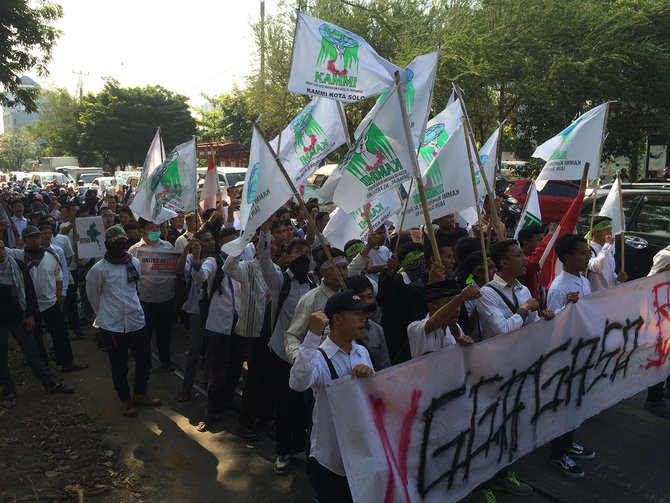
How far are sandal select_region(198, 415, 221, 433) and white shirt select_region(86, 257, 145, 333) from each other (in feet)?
3.69

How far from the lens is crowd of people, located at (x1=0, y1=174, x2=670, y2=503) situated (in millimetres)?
3031

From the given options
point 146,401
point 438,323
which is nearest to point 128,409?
point 146,401

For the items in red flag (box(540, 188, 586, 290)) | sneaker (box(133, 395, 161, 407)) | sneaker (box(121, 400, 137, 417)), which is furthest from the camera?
sneaker (box(133, 395, 161, 407))

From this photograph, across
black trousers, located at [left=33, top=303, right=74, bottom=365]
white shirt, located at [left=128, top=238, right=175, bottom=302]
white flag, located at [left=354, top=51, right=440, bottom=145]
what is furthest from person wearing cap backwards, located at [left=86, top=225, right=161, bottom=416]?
white flag, located at [left=354, top=51, right=440, bottom=145]

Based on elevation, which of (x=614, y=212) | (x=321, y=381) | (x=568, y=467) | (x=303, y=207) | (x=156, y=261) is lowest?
(x=568, y=467)

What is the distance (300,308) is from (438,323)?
3.39ft

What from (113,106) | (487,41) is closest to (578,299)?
(487,41)

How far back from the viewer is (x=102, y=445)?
15.4ft

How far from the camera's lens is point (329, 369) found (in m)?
2.93

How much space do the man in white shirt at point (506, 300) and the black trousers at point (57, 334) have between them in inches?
191

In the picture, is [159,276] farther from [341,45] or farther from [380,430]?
[380,430]

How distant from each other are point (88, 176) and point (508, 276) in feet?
110

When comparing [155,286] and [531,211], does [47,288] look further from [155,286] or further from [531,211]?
[531,211]

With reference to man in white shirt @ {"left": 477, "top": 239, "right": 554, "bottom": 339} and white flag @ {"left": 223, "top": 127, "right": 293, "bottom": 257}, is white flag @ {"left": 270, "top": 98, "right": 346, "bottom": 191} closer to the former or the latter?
white flag @ {"left": 223, "top": 127, "right": 293, "bottom": 257}
